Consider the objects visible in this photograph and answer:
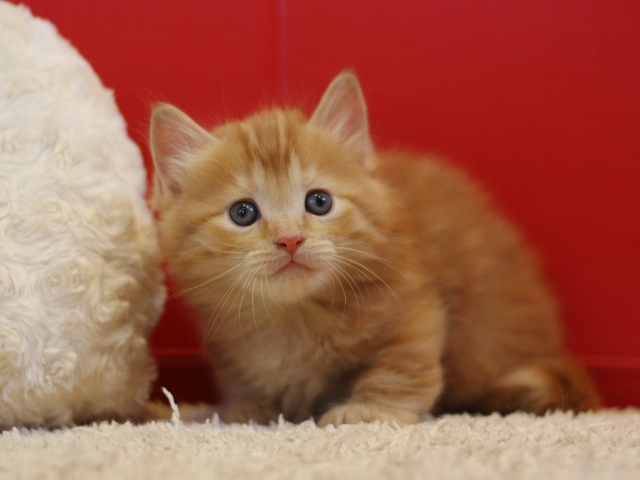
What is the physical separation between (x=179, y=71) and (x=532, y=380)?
120 cm

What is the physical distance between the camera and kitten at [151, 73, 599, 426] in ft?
4.12

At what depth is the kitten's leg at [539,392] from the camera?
4.45 ft

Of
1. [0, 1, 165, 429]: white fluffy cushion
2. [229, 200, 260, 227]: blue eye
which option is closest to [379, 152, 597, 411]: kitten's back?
[229, 200, 260, 227]: blue eye

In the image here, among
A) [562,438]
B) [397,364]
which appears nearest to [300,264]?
[397,364]

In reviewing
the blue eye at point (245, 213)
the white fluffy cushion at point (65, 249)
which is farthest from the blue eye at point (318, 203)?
the white fluffy cushion at point (65, 249)

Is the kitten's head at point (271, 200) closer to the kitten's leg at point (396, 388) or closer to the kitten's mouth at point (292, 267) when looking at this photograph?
the kitten's mouth at point (292, 267)

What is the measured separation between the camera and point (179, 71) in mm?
1763

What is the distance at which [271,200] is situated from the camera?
1259mm

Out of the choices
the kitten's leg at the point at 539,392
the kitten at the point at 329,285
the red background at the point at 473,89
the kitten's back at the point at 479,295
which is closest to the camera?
the kitten at the point at 329,285

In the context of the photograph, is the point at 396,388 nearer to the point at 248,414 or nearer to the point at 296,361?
the point at 296,361

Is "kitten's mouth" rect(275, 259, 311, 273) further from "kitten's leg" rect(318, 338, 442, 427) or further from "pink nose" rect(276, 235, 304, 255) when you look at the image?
"kitten's leg" rect(318, 338, 442, 427)

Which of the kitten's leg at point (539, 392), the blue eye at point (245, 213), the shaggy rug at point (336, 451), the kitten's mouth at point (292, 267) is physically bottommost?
the kitten's leg at point (539, 392)

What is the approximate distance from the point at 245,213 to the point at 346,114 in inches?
12.9

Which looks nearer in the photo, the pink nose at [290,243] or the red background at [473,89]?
the pink nose at [290,243]
